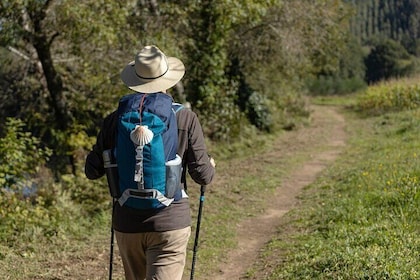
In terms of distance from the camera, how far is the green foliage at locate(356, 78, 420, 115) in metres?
21.2

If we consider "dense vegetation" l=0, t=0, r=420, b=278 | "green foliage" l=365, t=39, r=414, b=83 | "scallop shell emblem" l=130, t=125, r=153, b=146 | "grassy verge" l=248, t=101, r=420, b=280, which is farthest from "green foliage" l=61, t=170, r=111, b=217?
"green foliage" l=365, t=39, r=414, b=83

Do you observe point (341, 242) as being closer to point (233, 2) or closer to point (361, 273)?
point (361, 273)

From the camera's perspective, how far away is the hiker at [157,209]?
341 cm

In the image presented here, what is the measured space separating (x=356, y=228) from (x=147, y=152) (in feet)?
12.5

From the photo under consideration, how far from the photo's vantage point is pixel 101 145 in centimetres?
358

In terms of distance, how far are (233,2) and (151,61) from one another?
32.3 ft

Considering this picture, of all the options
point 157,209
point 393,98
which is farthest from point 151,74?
point 393,98

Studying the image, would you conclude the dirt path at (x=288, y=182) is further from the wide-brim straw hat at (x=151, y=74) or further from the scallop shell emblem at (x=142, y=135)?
the scallop shell emblem at (x=142, y=135)

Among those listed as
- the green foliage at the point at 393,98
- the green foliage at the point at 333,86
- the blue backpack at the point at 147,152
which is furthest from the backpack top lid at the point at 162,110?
the green foliage at the point at 333,86

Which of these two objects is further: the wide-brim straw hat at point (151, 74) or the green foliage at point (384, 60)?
the green foliage at point (384, 60)

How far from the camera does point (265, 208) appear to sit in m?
8.95

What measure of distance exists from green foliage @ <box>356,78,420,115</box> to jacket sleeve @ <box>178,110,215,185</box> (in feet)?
59.5

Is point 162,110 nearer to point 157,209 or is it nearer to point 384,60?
point 157,209

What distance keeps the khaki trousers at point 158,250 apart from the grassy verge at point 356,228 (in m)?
1.91
